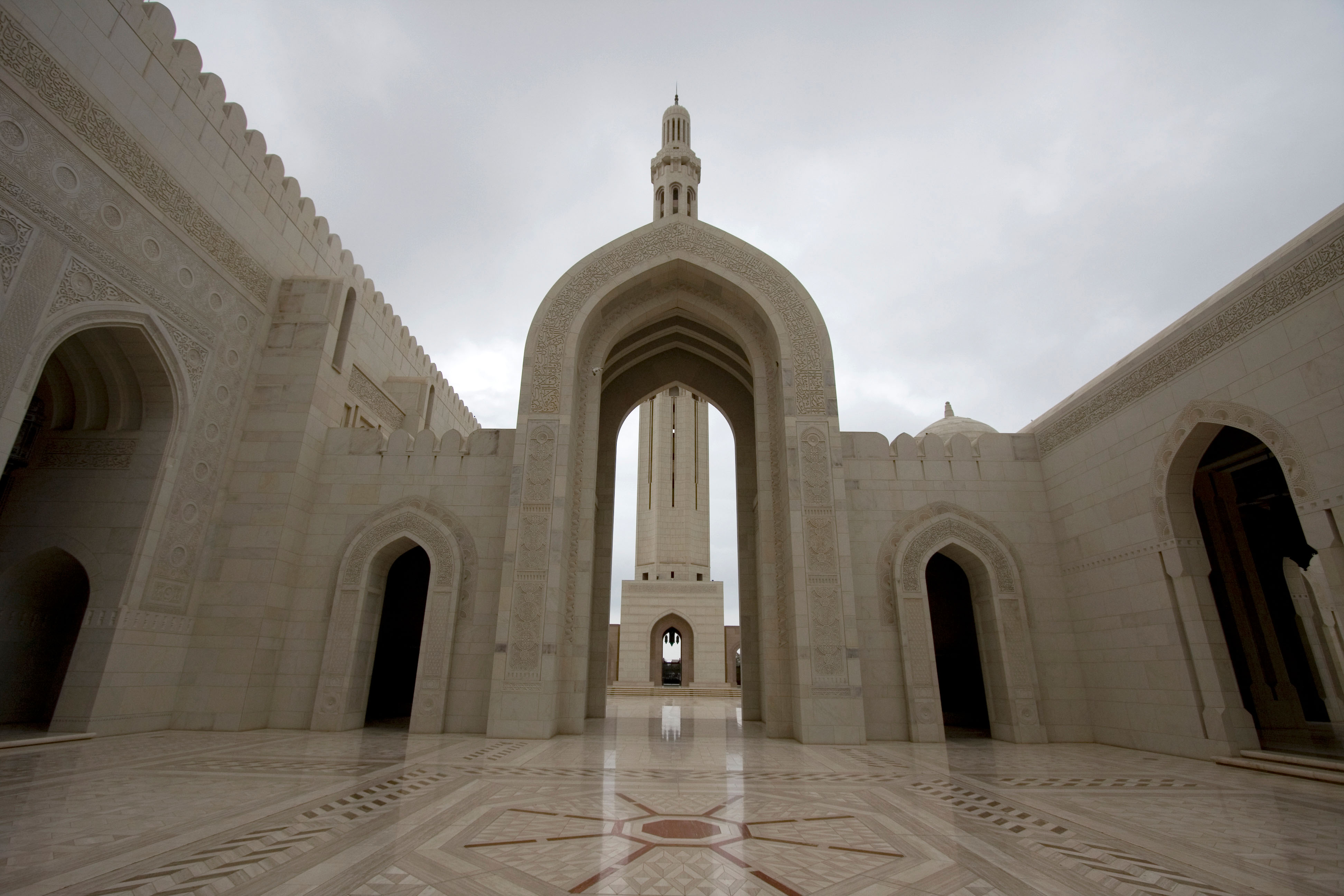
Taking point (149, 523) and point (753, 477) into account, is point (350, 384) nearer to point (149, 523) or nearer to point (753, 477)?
point (149, 523)

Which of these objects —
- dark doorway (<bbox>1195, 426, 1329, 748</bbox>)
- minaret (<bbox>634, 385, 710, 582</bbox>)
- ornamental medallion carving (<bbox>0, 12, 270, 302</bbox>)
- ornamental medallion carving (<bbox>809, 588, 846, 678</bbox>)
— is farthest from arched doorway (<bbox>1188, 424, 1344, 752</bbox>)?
minaret (<bbox>634, 385, 710, 582</bbox>)

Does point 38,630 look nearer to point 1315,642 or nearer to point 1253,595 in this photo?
point 1253,595

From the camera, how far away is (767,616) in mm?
9062

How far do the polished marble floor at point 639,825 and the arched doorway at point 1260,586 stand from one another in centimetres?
355

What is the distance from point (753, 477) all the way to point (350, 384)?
22.6 feet

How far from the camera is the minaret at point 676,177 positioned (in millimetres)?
Result: 10984

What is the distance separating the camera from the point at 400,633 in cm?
1210

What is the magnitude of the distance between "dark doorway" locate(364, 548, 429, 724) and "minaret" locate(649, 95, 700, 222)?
7460 millimetres

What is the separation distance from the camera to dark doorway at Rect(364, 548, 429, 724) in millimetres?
11812

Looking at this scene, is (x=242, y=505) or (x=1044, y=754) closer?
(x=1044, y=754)

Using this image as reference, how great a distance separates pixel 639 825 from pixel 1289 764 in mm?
5927

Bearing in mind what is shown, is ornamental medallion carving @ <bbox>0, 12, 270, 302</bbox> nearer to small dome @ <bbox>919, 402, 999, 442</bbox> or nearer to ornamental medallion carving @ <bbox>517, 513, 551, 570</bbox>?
ornamental medallion carving @ <bbox>517, 513, 551, 570</bbox>

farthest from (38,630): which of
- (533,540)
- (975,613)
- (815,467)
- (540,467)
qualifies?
(975,613)

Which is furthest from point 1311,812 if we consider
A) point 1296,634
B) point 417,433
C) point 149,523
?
point 149,523
